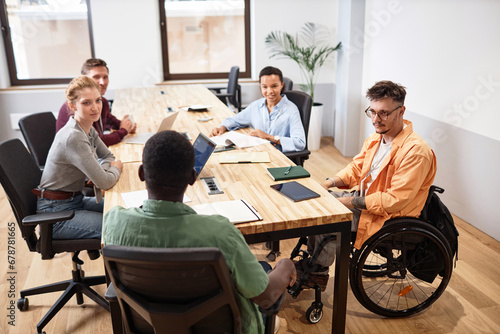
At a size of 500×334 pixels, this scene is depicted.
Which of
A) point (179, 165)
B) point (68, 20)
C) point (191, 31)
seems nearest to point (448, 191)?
point (179, 165)

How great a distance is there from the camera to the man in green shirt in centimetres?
138

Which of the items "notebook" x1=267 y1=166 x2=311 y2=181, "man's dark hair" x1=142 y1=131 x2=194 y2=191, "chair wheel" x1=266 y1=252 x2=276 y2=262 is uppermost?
"man's dark hair" x1=142 y1=131 x2=194 y2=191

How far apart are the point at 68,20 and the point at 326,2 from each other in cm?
337

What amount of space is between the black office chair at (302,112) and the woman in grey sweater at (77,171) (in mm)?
1220

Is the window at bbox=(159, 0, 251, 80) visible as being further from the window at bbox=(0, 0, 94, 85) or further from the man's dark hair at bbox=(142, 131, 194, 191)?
the man's dark hair at bbox=(142, 131, 194, 191)

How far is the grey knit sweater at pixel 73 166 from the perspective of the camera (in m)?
2.35

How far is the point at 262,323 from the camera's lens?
161cm

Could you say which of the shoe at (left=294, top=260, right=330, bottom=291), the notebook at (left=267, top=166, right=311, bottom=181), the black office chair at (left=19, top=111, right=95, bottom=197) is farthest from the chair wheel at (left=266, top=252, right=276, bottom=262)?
the black office chair at (left=19, top=111, right=95, bottom=197)

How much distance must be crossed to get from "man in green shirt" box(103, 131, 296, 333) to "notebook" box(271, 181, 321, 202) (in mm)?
717

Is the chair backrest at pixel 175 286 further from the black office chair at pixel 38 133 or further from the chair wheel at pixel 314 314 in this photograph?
the black office chair at pixel 38 133

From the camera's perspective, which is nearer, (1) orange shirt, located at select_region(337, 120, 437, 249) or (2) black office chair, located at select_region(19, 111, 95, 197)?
(1) orange shirt, located at select_region(337, 120, 437, 249)

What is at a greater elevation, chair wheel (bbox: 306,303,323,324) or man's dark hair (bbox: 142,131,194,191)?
man's dark hair (bbox: 142,131,194,191)

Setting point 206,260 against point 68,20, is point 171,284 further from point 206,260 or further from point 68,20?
point 68,20

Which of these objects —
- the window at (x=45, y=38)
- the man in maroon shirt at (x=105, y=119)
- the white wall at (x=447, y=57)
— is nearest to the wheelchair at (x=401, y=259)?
the white wall at (x=447, y=57)
